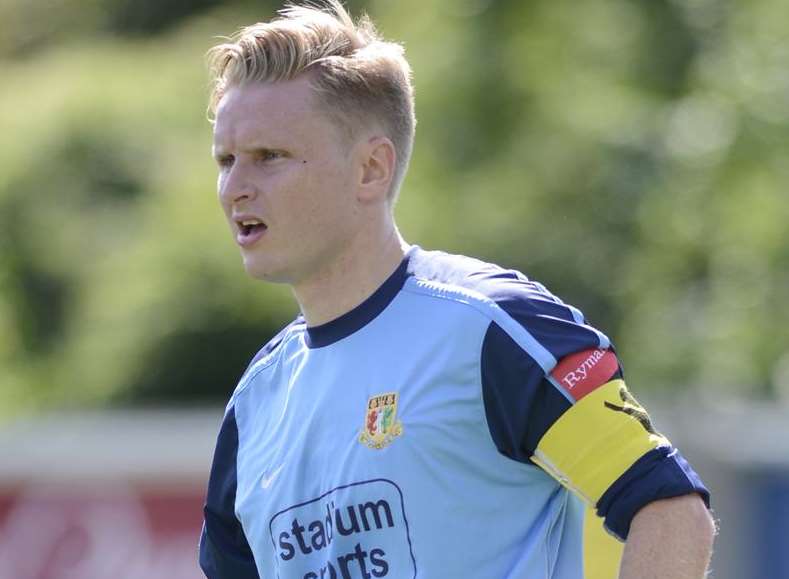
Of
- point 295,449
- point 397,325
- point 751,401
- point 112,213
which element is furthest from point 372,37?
point 112,213

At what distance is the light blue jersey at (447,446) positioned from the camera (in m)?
3.04

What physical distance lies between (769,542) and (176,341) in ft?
19.2

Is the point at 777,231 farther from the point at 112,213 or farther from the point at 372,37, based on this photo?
the point at 372,37

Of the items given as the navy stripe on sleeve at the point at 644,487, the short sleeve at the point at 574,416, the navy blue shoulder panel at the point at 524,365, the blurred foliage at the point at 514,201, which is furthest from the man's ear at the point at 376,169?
the blurred foliage at the point at 514,201

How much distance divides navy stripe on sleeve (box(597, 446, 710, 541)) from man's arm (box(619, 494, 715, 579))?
0.06ft

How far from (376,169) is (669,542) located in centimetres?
104

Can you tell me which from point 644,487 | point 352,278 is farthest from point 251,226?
point 644,487

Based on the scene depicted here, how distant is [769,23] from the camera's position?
40.5 feet

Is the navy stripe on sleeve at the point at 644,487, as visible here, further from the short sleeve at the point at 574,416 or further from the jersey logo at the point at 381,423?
Result: the jersey logo at the point at 381,423

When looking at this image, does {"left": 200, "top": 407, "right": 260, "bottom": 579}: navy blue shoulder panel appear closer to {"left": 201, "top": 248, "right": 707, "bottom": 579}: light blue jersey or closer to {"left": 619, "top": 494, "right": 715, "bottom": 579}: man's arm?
{"left": 201, "top": 248, "right": 707, "bottom": 579}: light blue jersey

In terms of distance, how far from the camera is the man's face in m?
3.32

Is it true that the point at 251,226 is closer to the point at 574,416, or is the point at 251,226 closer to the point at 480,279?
the point at 480,279

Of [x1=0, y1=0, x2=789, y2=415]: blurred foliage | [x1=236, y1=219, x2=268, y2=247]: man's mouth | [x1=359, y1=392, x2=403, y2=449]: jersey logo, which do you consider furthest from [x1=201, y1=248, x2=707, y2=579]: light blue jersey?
[x1=0, y1=0, x2=789, y2=415]: blurred foliage

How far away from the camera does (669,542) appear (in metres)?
2.92
